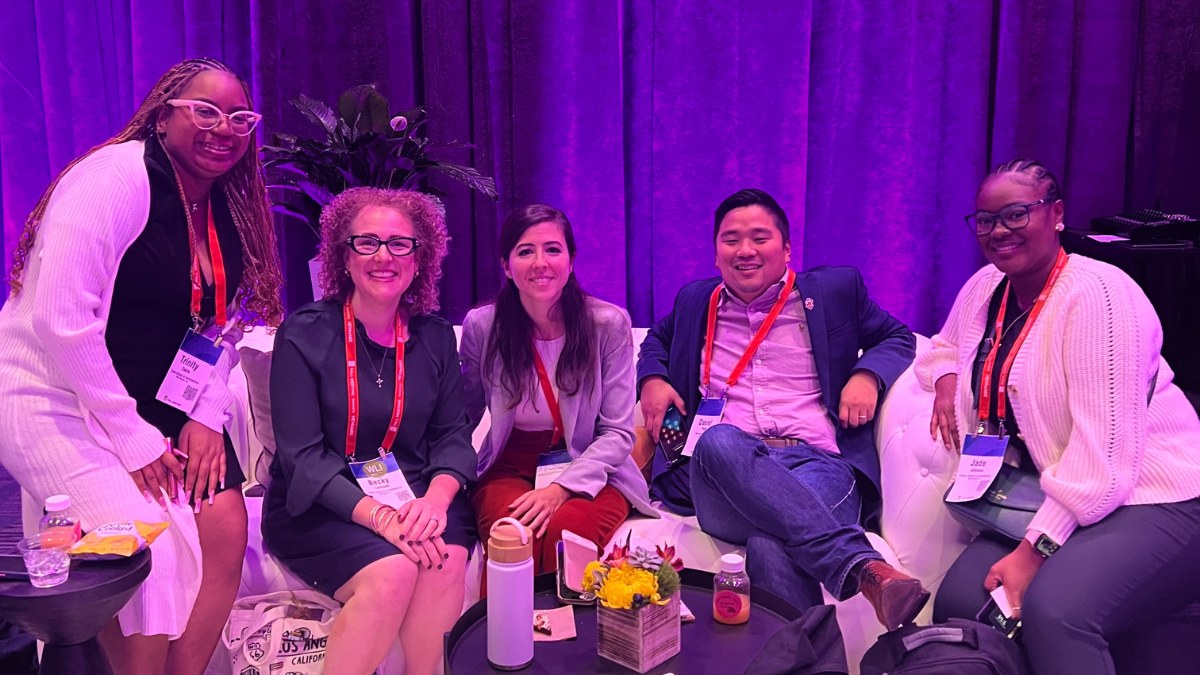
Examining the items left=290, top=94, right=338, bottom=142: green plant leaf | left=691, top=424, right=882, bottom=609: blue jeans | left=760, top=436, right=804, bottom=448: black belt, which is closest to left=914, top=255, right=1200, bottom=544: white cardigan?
left=691, top=424, right=882, bottom=609: blue jeans

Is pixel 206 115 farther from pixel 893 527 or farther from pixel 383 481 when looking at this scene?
pixel 893 527

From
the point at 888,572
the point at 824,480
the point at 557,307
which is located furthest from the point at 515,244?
the point at 888,572

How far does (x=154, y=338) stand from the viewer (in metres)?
2.07

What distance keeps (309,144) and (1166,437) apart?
2.84 metres

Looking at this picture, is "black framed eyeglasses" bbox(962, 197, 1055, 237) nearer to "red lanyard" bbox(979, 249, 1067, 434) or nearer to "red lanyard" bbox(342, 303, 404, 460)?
"red lanyard" bbox(979, 249, 1067, 434)

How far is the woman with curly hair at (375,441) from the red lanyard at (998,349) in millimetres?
1305

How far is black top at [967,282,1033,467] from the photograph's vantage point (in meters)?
2.19

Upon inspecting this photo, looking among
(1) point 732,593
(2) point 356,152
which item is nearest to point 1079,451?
(1) point 732,593

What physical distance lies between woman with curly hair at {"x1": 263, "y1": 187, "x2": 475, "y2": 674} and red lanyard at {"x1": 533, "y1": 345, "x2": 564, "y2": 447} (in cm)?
24

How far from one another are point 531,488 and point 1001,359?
128 cm

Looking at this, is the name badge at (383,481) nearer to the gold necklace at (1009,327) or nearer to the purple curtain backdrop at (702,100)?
the gold necklace at (1009,327)

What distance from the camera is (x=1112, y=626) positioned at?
72.7 inches

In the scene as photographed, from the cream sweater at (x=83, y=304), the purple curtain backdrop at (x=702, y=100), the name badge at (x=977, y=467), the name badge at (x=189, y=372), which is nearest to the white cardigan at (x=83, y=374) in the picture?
the cream sweater at (x=83, y=304)

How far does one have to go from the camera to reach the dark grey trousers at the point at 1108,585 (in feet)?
5.92
